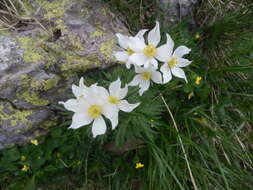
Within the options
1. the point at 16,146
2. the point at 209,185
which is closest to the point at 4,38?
the point at 16,146

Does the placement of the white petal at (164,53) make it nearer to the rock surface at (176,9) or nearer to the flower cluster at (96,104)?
the flower cluster at (96,104)

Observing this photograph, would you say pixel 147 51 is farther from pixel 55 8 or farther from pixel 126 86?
pixel 55 8

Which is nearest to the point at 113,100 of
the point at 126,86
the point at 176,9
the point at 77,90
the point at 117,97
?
the point at 117,97

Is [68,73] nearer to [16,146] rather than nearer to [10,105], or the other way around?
[10,105]

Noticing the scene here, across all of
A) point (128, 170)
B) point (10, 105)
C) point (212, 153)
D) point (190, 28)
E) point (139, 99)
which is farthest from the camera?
point (190, 28)

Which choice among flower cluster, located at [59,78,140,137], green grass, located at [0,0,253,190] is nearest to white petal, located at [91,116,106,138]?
flower cluster, located at [59,78,140,137]

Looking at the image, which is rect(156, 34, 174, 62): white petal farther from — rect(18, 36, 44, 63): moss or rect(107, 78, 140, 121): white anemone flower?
rect(18, 36, 44, 63): moss
